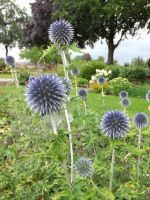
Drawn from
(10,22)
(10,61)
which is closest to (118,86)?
(10,61)

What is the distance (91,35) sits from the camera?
37.9 meters

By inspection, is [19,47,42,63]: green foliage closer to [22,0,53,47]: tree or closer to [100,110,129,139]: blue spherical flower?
[22,0,53,47]: tree

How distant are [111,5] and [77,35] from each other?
9.46 meters

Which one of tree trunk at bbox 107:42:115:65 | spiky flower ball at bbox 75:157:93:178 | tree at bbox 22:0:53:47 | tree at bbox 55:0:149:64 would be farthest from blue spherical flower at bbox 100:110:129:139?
tree at bbox 22:0:53:47

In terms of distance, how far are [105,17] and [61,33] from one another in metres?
30.9

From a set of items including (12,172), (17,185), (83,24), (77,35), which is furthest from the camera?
(77,35)

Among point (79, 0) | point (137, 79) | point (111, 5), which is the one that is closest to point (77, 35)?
point (79, 0)

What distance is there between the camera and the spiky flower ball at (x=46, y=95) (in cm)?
274

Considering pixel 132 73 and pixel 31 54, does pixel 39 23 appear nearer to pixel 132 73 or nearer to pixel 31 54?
pixel 31 54

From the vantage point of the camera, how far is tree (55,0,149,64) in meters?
31.5

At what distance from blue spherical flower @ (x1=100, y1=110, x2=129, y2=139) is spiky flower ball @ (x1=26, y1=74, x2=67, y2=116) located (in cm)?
60

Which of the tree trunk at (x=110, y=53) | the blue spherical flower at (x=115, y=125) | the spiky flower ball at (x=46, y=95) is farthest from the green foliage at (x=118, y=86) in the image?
the tree trunk at (x=110, y=53)

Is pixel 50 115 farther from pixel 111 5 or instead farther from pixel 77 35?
pixel 77 35

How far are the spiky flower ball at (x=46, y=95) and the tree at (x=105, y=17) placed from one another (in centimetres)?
2862
